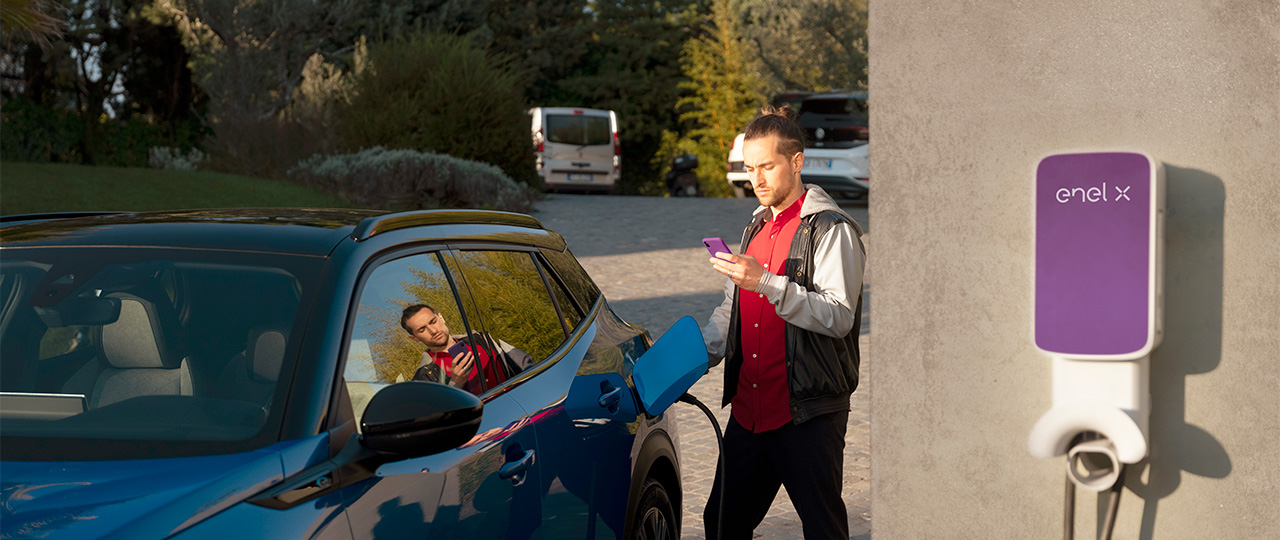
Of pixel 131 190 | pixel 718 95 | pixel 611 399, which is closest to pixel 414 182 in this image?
pixel 131 190

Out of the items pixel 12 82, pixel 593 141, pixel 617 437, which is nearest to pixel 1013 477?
pixel 617 437

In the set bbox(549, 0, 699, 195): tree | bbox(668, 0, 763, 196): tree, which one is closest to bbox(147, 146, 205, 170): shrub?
bbox(668, 0, 763, 196): tree

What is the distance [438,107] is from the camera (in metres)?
22.9

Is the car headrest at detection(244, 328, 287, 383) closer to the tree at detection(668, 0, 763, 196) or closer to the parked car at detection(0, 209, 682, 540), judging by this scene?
the parked car at detection(0, 209, 682, 540)

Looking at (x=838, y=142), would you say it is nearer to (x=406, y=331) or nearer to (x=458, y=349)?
(x=458, y=349)

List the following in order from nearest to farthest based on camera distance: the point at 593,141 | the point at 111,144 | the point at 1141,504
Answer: the point at 1141,504
the point at 593,141
the point at 111,144

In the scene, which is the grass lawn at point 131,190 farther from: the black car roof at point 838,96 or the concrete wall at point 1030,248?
the concrete wall at point 1030,248

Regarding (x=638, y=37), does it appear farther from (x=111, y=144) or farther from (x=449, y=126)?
(x=449, y=126)

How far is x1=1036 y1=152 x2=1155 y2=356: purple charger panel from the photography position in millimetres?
2076

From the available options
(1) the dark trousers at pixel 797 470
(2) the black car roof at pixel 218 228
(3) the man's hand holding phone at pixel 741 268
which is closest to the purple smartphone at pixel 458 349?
(2) the black car roof at pixel 218 228

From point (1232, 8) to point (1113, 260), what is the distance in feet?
1.69

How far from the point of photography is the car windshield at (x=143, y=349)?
2467 millimetres

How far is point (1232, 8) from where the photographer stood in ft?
7.04

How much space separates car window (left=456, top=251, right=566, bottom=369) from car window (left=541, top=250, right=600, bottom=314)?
17 centimetres
